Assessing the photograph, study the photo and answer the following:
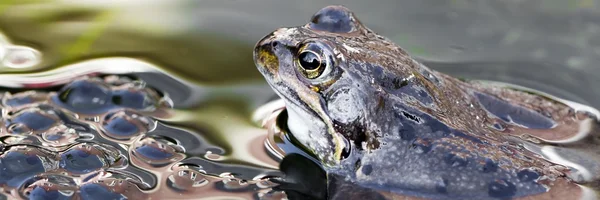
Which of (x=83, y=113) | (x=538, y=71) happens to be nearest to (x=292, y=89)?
(x=83, y=113)

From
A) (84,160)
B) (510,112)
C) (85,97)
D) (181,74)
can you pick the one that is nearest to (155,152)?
(84,160)

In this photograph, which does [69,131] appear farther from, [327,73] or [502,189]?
[502,189]

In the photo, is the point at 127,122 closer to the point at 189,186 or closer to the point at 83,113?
the point at 83,113

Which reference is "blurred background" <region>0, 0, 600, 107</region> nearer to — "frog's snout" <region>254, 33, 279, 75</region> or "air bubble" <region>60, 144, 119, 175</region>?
"frog's snout" <region>254, 33, 279, 75</region>

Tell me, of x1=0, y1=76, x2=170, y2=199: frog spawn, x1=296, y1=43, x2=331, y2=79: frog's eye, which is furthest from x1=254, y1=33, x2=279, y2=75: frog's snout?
x1=0, y1=76, x2=170, y2=199: frog spawn

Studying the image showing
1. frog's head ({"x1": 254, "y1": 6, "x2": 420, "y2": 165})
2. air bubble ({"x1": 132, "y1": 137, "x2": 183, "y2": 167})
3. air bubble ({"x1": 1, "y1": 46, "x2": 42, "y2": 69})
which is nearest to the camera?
frog's head ({"x1": 254, "y1": 6, "x2": 420, "y2": 165})

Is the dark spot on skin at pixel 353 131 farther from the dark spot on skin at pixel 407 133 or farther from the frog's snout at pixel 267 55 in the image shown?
the frog's snout at pixel 267 55

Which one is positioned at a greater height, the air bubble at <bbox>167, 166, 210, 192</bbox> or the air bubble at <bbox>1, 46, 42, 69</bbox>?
the air bubble at <bbox>1, 46, 42, 69</bbox>
